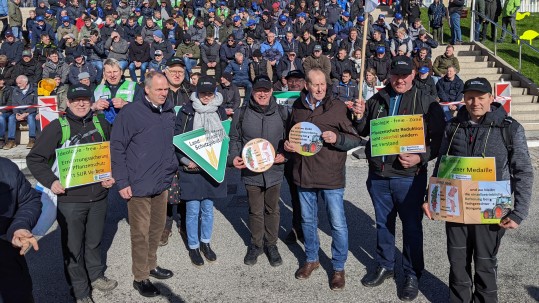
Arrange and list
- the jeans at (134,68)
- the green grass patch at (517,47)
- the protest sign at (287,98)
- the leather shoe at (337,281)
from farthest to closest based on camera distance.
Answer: the green grass patch at (517,47) → the jeans at (134,68) → the protest sign at (287,98) → the leather shoe at (337,281)

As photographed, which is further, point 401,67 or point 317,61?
point 317,61

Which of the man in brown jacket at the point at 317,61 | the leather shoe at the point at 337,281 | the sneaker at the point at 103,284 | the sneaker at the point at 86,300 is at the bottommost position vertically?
the sneaker at the point at 86,300

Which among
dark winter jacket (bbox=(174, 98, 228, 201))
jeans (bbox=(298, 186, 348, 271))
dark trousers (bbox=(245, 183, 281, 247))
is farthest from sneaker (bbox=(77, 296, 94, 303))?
jeans (bbox=(298, 186, 348, 271))

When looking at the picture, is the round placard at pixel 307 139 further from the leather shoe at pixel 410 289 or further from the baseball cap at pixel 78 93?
the baseball cap at pixel 78 93

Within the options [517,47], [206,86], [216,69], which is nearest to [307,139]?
[206,86]

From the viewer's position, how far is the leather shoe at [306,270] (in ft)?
18.0

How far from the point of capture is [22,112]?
508 inches

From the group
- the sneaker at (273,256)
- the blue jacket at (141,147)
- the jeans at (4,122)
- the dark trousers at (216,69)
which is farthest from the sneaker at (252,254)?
the dark trousers at (216,69)

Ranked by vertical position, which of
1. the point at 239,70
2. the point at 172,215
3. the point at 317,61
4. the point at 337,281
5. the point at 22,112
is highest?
the point at 317,61

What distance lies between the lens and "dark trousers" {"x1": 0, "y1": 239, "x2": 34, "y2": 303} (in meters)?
3.38

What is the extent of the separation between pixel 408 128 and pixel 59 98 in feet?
34.3

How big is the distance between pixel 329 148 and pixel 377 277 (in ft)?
4.53

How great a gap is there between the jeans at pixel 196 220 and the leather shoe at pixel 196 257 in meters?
0.04

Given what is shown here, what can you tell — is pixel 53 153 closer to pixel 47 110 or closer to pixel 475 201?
pixel 475 201
